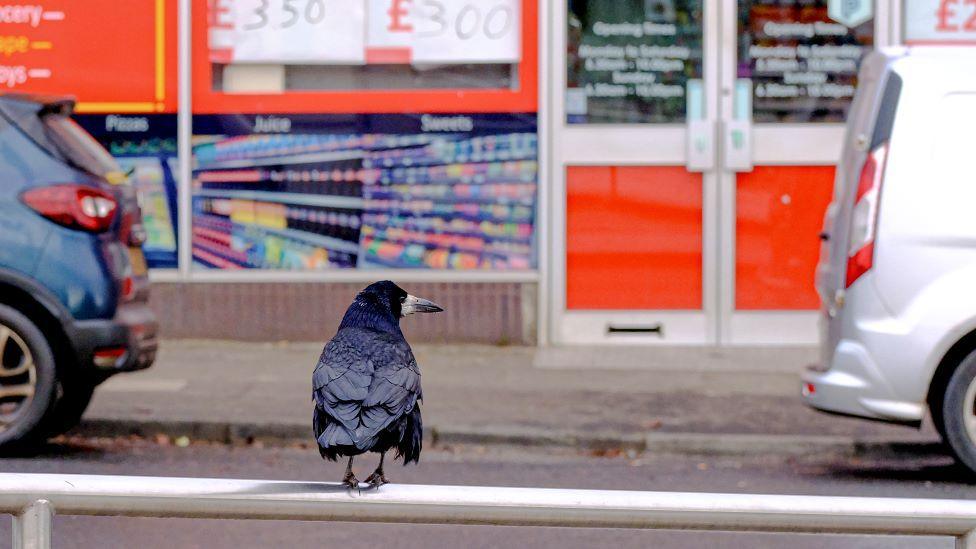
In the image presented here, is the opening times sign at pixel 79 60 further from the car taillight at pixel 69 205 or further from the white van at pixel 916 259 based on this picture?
the white van at pixel 916 259

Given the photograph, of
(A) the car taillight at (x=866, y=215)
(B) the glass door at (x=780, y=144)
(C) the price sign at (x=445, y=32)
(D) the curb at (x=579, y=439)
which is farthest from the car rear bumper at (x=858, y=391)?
(C) the price sign at (x=445, y=32)

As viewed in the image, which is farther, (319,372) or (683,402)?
(683,402)

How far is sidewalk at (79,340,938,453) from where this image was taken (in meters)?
7.92

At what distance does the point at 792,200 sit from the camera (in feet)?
37.0

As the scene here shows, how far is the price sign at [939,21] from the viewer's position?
36.7 ft

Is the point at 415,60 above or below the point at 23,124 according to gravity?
above

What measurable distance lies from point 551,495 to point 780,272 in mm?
9147

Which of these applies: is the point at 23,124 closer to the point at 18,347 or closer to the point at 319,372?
the point at 18,347

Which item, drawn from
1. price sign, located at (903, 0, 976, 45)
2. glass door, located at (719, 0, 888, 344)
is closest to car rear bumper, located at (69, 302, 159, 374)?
glass door, located at (719, 0, 888, 344)

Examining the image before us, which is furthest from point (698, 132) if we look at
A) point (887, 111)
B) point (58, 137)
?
point (58, 137)

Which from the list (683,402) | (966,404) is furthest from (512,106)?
(966,404)

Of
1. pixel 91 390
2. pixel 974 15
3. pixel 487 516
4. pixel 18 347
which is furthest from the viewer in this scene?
pixel 974 15

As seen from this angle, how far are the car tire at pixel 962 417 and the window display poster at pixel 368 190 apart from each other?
4.88 meters

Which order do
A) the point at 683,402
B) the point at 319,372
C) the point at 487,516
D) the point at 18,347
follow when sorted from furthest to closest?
the point at 683,402 → the point at 18,347 → the point at 319,372 → the point at 487,516
